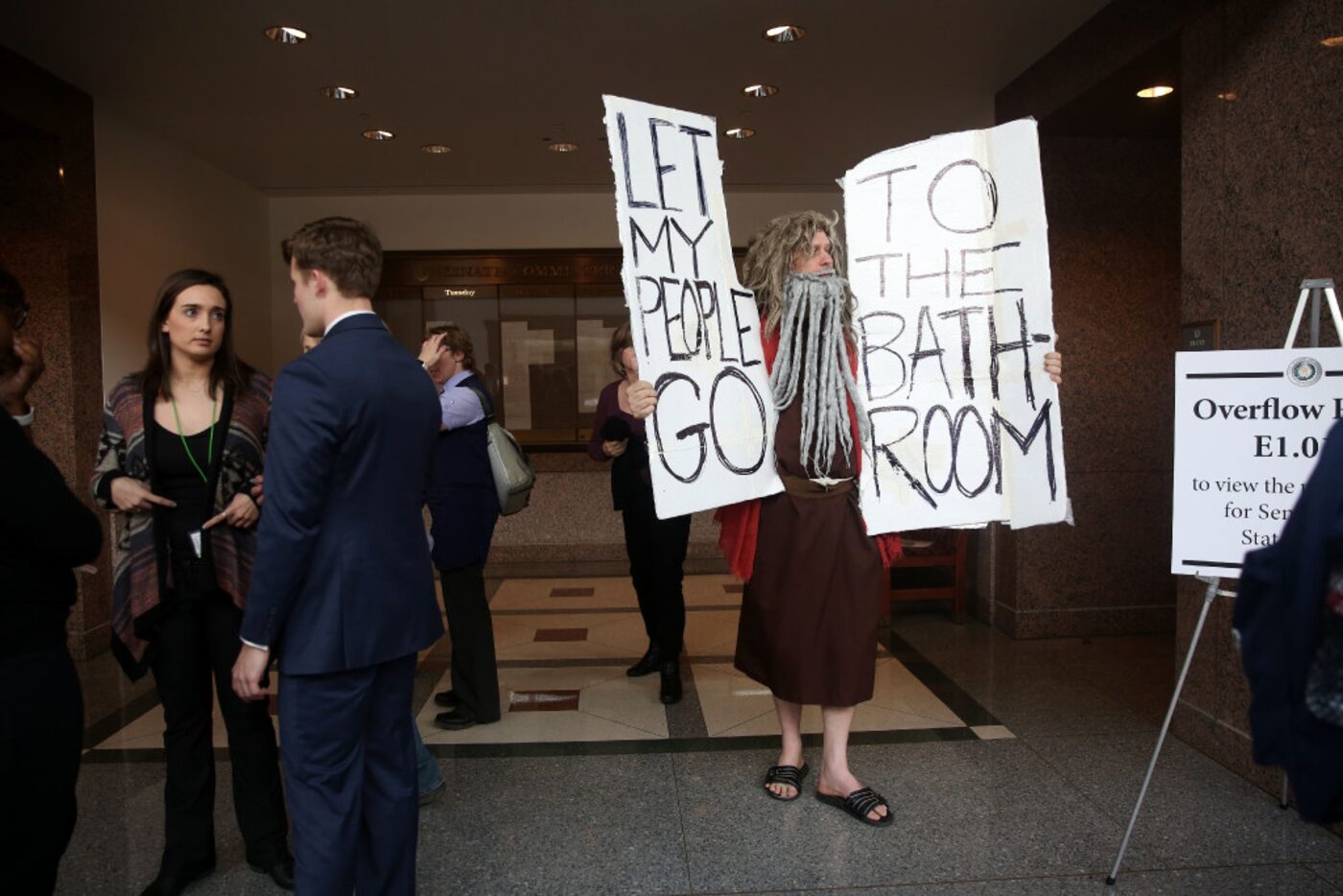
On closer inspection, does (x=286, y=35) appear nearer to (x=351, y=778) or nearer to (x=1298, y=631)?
(x=351, y=778)

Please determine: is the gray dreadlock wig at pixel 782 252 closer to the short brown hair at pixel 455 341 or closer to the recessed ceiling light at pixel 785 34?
the short brown hair at pixel 455 341

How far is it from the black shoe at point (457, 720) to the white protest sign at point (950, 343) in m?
1.83

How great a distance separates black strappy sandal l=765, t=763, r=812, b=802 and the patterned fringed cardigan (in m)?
1.64

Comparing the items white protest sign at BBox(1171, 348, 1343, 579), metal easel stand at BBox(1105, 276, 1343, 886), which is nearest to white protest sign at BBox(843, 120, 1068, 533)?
white protest sign at BBox(1171, 348, 1343, 579)

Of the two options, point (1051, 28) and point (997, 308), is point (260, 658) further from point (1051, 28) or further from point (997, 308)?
point (1051, 28)

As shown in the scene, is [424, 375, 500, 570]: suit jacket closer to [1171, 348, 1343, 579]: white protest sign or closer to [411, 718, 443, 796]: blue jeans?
[411, 718, 443, 796]: blue jeans

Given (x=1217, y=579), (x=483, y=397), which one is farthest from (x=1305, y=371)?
(x=483, y=397)

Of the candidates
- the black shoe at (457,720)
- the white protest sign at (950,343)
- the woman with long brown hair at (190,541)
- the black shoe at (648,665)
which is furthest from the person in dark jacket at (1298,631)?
the black shoe at (648,665)

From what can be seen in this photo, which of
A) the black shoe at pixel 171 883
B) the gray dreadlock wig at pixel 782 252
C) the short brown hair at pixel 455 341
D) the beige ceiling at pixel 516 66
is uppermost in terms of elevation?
the beige ceiling at pixel 516 66

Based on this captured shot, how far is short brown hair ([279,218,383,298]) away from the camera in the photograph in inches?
72.7

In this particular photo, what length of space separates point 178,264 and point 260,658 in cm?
515

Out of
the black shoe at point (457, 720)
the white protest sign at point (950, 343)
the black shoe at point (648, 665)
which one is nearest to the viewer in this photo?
the white protest sign at point (950, 343)

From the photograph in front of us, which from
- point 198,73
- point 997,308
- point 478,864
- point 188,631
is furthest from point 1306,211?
point 198,73

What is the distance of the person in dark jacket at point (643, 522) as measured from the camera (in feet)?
12.3
